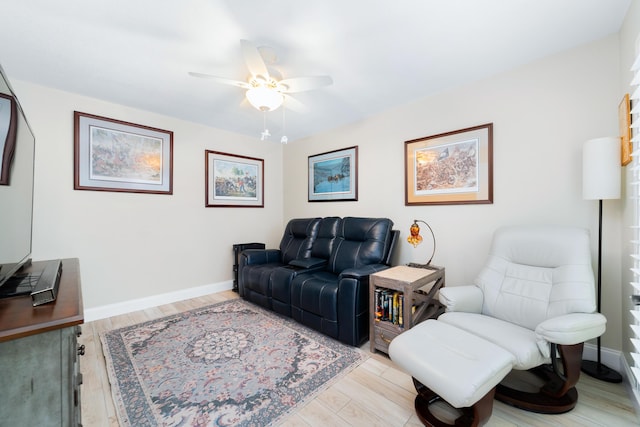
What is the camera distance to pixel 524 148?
2.14m

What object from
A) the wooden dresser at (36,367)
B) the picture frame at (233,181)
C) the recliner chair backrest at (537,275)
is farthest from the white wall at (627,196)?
the picture frame at (233,181)

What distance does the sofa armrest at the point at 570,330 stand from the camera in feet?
4.20

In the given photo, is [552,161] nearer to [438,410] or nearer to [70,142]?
[438,410]

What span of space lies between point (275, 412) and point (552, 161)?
8.78 feet

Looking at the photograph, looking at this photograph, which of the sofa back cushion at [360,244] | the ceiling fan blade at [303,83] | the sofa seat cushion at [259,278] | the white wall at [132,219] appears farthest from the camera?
the sofa seat cushion at [259,278]

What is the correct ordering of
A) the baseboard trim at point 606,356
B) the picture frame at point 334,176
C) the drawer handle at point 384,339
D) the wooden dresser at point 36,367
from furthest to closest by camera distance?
the picture frame at point 334,176 → the drawer handle at point 384,339 → the baseboard trim at point 606,356 → the wooden dresser at point 36,367

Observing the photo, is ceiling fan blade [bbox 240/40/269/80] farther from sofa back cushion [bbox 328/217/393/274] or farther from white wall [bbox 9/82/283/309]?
white wall [bbox 9/82/283/309]

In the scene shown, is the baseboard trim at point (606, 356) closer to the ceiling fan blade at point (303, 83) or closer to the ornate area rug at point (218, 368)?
the ornate area rug at point (218, 368)

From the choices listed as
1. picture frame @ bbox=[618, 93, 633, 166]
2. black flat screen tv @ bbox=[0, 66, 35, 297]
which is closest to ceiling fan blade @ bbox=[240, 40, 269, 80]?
black flat screen tv @ bbox=[0, 66, 35, 297]

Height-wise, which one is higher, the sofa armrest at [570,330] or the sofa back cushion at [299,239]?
the sofa back cushion at [299,239]

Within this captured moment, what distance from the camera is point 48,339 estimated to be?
0.81 meters

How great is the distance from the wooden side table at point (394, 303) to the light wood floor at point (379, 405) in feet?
0.77

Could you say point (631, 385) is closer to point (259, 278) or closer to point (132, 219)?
point (259, 278)

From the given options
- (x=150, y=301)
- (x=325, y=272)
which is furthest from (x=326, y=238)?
(x=150, y=301)
